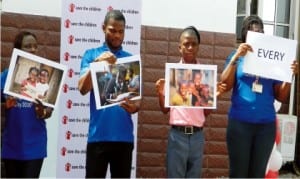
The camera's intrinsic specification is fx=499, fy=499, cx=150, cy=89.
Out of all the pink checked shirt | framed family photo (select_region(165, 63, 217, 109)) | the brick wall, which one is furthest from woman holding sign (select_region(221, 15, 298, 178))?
the brick wall

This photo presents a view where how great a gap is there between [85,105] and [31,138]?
1413 millimetres

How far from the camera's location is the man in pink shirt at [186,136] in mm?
4207

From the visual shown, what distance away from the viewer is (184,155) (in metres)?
4.20

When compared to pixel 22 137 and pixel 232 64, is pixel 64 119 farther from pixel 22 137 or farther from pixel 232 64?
pixel 232 64

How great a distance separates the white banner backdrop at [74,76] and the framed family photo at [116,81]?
1482 millimetres

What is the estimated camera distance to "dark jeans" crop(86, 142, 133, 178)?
3902mm

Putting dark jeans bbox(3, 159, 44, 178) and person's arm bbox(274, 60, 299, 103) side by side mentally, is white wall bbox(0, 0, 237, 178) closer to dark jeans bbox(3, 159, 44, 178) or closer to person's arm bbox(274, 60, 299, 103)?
dark jeans bbox(3, 159, 44, 178)

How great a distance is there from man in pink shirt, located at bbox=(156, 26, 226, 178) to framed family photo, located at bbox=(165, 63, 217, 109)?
97 mm

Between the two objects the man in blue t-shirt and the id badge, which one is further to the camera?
the id badge

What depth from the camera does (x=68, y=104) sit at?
17.7 feet

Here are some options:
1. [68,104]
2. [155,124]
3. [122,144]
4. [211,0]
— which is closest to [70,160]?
[68,104]

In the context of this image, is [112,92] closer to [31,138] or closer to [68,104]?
[31,138]

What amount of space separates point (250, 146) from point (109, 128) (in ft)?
3.87

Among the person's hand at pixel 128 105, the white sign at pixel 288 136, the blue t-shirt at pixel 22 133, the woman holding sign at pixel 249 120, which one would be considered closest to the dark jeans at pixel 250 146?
the woman holding sign at pixel 249 120
